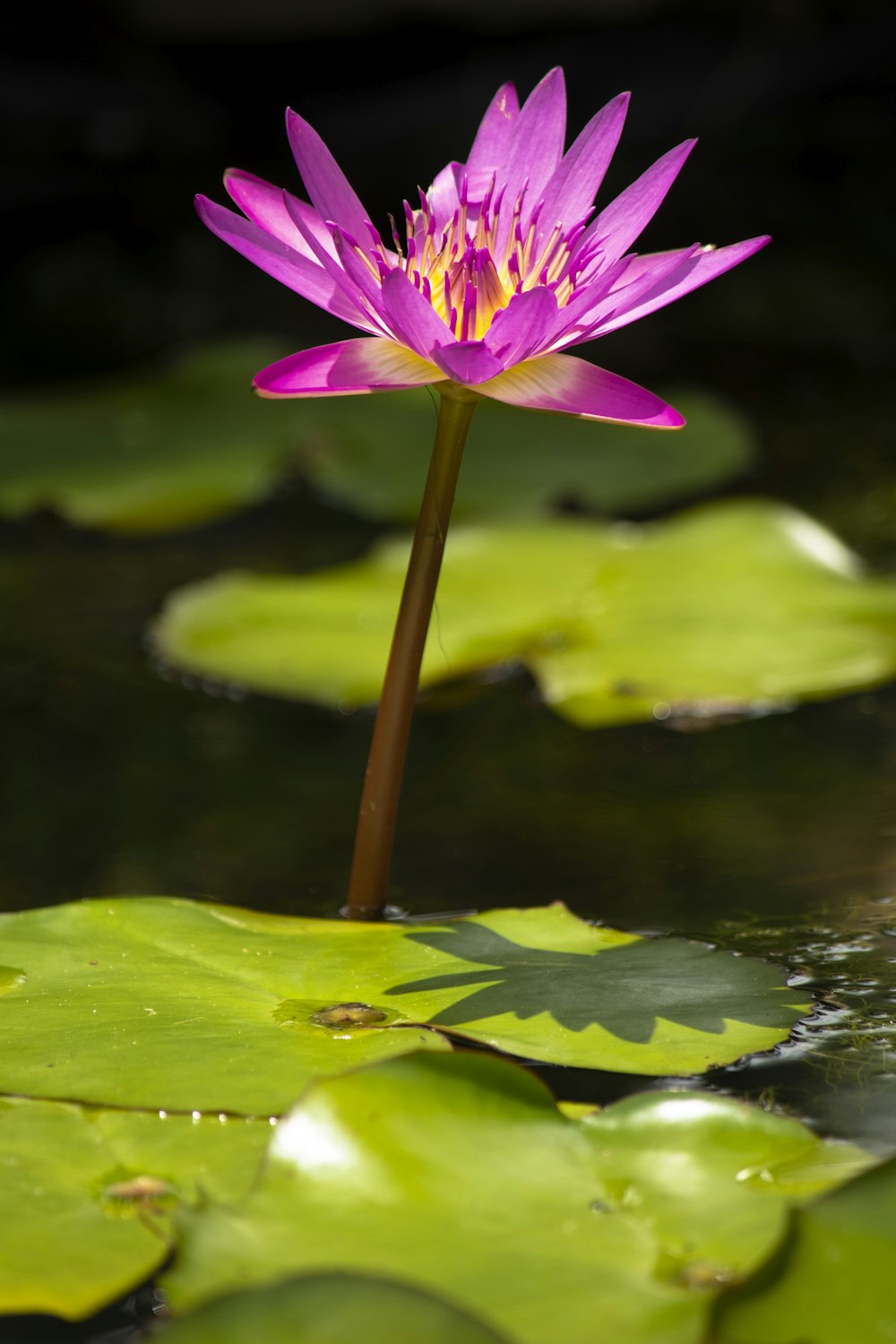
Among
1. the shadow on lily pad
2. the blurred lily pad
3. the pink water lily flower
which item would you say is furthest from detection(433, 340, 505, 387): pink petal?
the blurred lily pad

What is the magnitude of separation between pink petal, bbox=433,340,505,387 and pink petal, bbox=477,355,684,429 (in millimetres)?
24

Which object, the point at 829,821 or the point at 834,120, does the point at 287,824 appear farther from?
the point at 834,120

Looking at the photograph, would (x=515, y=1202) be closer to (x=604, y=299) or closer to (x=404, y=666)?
(x=404, y=666)

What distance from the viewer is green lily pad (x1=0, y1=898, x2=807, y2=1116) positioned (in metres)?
0.73

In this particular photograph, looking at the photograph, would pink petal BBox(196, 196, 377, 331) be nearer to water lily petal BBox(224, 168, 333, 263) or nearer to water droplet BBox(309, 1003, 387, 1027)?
water lily petal BBox(224, 168, 333, 263)

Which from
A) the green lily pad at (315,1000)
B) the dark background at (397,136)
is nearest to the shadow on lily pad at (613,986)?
the green lily pad at (315,1000)

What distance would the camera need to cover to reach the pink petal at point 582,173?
2.80 feet

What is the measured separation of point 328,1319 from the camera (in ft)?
1.67

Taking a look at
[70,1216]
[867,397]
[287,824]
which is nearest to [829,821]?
[287,824]

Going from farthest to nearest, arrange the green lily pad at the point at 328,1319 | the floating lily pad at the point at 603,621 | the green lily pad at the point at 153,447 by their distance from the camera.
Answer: the green lily pad at the point at 153,447
the floating lily pad at the point at 603,621
the green lily pad at the point at 328,1319

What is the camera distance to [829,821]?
1.15 metres

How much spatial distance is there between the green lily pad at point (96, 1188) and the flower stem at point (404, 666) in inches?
10.4

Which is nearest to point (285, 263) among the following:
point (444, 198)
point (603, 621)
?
point (444, 198)

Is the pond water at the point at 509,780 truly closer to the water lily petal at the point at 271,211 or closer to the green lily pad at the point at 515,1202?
the green lily pad at the point at 515,1202
